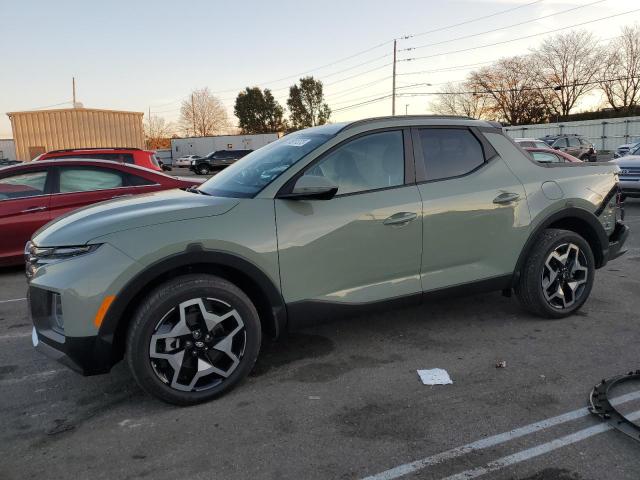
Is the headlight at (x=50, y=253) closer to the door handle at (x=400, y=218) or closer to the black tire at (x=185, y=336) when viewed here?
the black tire at (x=185, y=336)

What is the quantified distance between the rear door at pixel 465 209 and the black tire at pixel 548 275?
0.73 feet

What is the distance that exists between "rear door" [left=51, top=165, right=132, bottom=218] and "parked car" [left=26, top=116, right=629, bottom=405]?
3.51 m

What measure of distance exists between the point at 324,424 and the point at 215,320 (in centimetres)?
88

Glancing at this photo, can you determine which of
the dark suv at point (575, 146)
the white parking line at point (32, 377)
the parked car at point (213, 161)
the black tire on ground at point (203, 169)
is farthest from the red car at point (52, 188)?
the black tire on ground at point (203, 169)

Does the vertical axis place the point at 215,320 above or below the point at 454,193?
below

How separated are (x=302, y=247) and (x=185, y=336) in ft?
2.96

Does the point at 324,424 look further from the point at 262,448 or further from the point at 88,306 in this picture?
the point at 88,306

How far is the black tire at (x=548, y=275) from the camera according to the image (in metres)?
4.15

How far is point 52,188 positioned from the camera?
668cm

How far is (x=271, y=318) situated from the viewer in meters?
3.26

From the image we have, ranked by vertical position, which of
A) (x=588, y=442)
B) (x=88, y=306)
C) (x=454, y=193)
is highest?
(x=454, y=193)

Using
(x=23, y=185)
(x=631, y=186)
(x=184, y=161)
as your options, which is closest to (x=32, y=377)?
(x=23, y=185)

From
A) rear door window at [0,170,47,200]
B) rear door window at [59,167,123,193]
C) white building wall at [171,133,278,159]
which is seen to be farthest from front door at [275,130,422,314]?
white building wall at [171,133,278,159]

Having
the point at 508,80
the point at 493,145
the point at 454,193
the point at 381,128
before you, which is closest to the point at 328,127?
the point at 381,128
